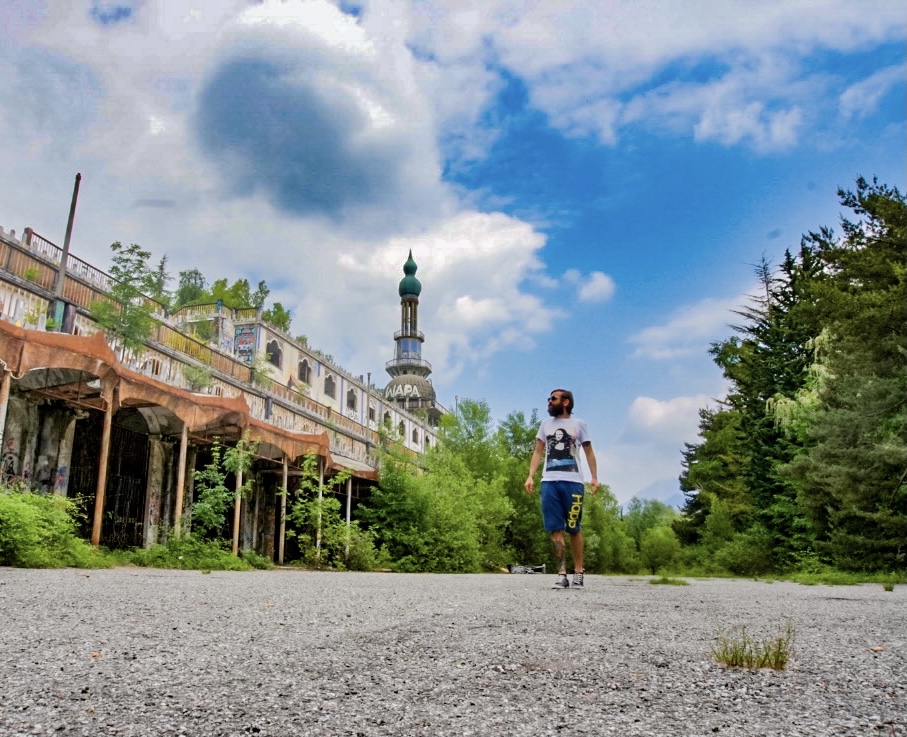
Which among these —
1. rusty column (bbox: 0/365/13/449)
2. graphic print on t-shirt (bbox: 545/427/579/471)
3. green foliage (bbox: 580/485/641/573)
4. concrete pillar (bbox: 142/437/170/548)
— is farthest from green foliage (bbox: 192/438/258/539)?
green foliage (bbox: 580/485/641/573)

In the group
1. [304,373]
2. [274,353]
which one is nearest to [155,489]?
[274,353]

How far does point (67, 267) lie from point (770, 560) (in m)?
24.2

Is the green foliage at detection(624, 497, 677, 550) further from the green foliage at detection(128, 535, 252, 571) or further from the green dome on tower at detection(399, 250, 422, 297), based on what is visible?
the green foliage at detection(128, 535, 252, 571)

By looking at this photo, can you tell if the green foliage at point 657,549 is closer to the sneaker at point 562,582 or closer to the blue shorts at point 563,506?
the sneaker at point 562,582

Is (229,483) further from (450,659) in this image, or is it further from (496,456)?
(496,456)

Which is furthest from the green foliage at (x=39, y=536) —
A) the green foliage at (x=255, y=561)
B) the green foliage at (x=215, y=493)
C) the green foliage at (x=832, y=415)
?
the green foliage at (x=832, y=415)

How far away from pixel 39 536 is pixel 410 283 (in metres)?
80.9

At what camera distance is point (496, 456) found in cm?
4016

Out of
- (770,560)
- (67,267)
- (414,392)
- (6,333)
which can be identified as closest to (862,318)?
(770,560)

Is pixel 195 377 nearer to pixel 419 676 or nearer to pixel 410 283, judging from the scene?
pixel 419 676

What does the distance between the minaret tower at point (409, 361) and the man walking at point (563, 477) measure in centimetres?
5992

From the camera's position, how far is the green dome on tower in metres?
88.3

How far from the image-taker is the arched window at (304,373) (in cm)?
4081

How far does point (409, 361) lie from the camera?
7919 centimetres
